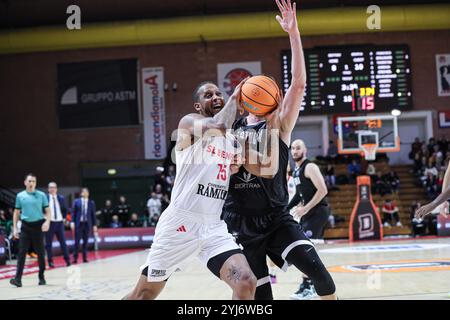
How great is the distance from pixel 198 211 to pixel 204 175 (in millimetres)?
264

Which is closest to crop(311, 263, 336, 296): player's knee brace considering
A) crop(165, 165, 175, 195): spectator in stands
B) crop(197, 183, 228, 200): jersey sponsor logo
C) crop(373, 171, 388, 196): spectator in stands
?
crop(197, 183, 228, 200): jersey sponsor logo

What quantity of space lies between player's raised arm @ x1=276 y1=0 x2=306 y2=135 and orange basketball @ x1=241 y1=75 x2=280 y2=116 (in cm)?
19

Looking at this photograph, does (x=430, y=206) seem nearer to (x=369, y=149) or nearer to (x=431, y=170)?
(x=369, y=149)

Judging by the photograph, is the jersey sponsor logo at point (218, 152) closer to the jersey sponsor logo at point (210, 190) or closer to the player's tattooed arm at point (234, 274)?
the jersey sponsor logo at point (210, 190)

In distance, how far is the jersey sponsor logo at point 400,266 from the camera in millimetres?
9027

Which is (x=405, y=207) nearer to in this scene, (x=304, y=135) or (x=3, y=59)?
(x=304, y=135)

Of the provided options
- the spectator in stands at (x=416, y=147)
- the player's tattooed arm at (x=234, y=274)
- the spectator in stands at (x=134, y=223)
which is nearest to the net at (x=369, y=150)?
the spectator in stands at (x=416, y=147)

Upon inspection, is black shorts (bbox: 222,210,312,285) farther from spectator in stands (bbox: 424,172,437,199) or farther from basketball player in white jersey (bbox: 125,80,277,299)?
spectator in stands (bbox: 424,172,437,199)

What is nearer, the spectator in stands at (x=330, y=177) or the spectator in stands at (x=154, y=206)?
the spectator in stands at (x=154, y=206)

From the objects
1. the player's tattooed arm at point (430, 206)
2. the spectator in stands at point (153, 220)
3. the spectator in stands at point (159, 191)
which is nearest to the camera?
the player's tattooed arm at point (430, 206)

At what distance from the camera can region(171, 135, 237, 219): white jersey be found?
170 inches

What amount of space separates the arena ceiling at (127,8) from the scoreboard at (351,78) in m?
2.20

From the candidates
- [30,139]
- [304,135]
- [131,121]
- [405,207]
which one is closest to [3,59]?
[30,139]

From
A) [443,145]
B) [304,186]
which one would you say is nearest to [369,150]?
[443,145]
